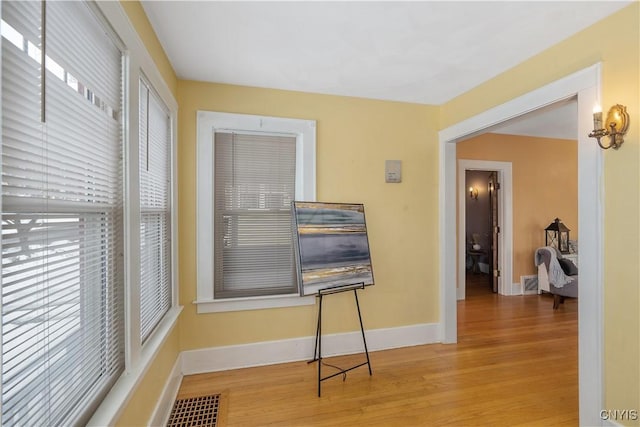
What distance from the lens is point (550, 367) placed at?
2621mm

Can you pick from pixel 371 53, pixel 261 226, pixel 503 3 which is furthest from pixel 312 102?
pixel 503 3

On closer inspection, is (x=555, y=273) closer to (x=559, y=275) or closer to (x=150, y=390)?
(x=559, y=275)

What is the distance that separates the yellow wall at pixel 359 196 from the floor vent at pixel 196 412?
477 millimetres

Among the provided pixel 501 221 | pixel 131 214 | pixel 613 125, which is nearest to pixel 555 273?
pixel 501 221

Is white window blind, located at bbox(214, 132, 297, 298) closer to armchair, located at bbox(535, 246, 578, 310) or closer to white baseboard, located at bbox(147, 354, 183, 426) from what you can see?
white baseboard, located at bbox(147, 354, 183, 426)

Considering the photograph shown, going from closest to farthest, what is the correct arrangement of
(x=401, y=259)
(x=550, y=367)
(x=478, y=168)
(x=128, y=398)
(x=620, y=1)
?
(x=128, y=398) < (x=620, y=1) < (x=550, y=367) < (x=401, y=259) < (x=478, y=168)

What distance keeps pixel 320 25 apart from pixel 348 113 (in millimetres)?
1151

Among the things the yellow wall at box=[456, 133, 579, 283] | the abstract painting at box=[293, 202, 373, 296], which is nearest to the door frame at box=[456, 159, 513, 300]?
the yellow wall at box=[456, 133, 579, 283]

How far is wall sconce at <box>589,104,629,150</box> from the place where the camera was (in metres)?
1.63

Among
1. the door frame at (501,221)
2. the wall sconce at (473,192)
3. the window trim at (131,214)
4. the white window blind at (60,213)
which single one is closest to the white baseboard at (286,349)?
the window trim at (131,214)

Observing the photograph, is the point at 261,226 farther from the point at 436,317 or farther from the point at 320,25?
the point at 436,317

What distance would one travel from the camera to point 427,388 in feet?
7.63

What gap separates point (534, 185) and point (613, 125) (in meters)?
3.74

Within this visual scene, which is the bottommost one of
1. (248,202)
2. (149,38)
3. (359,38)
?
(248,202)
